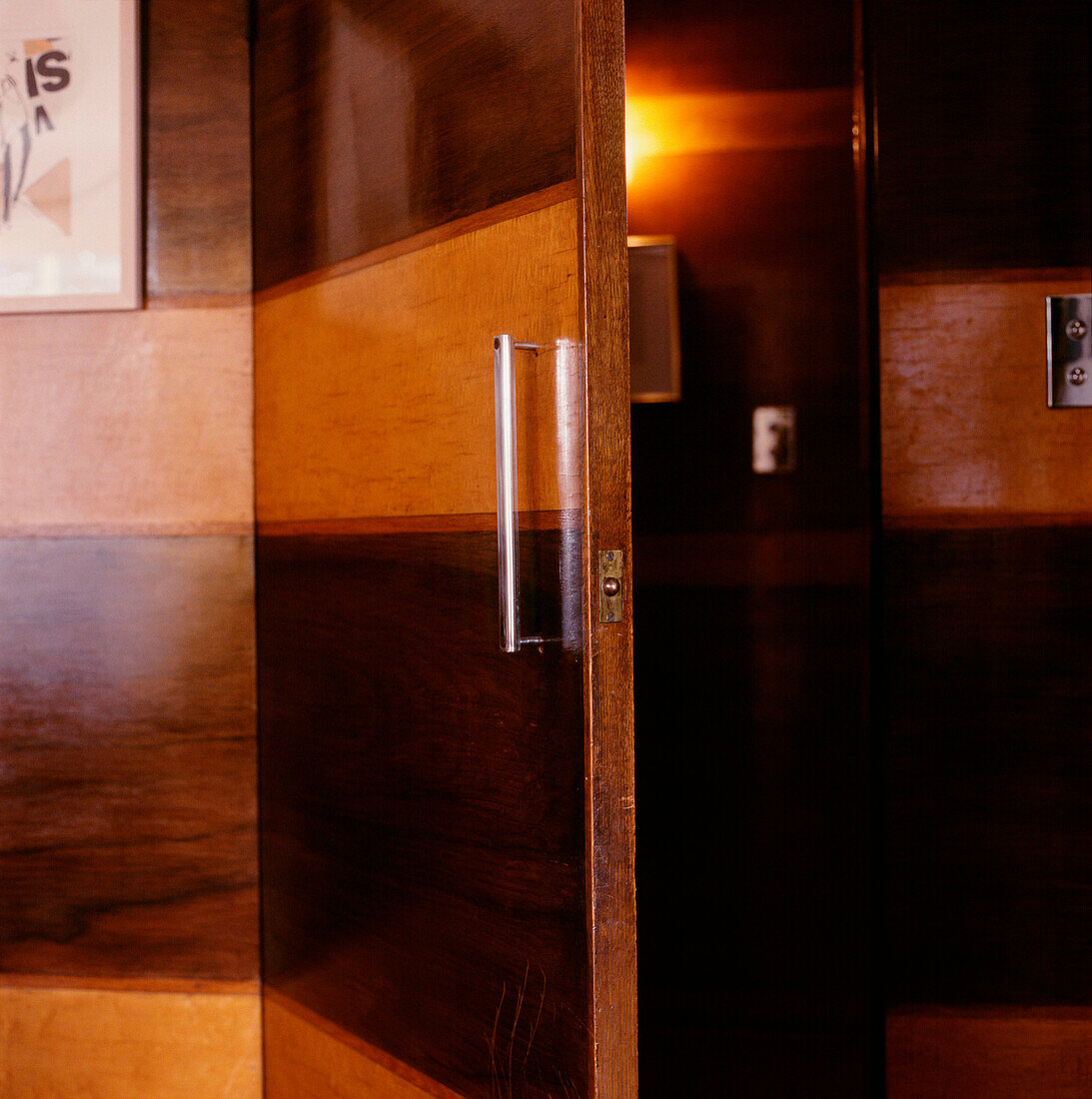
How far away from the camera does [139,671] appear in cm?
143

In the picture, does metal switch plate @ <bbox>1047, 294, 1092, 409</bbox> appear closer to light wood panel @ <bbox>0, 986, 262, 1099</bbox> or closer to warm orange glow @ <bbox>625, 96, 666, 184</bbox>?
warm orange glow @ <bbox>625, 96, 666, 184</bbox>

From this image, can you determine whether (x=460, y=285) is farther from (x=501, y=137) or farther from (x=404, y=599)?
(x=404, y=599)

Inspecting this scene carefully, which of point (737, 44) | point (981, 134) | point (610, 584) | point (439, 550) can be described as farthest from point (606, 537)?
point (737, 44)

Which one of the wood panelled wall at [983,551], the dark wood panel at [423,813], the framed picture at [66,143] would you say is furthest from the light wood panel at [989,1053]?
the framed picture at [66,143]

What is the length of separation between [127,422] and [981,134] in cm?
141

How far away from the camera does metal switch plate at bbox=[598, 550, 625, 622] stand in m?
0.86

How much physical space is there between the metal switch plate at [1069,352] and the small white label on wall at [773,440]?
46cm

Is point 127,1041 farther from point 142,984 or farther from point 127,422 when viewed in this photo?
point 127,422

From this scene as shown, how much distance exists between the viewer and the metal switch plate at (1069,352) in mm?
1380

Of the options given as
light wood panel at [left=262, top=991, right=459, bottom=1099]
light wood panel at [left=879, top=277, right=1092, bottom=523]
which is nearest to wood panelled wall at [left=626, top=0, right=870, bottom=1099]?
light wood panel at [left=879, top=277, right=1092, bottom=523]

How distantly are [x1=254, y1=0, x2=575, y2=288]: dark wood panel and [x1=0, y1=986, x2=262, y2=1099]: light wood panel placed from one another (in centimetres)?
114

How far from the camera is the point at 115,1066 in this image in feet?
4.67

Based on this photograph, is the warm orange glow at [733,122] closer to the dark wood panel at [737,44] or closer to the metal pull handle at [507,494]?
the dark wood panel at [737,44]

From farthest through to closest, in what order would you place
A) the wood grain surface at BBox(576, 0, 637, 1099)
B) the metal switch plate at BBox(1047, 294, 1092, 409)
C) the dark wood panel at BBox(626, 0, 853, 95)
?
the dark wood panel at BBox(626, 0, 853, 95) → the metal switch plate at BBox(1047, 294, 1092, 409) → the wood grain surface at BBox(576, 0, 637, 1099)
